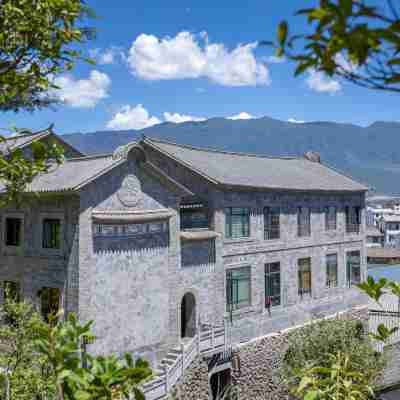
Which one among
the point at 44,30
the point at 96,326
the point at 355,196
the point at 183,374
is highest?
the point at 44,30

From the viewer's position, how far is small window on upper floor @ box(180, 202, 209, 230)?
25.2 m

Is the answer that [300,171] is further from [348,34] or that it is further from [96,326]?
[348,34]

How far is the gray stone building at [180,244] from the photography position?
757 inches

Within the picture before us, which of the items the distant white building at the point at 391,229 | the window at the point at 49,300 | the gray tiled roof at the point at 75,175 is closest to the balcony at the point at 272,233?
the gray tiled roof at the point at 75,175

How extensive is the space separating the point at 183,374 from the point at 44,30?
52.3 ft

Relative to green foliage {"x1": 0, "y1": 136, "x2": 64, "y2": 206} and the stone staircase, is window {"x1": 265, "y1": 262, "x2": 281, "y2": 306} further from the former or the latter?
green foliage {"x1": 0, "y1": 136, "x2": 64, "y2": 206}

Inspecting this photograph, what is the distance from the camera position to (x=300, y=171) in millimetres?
34344

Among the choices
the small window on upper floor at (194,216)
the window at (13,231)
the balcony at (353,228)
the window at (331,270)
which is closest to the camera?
the window at (13,231)

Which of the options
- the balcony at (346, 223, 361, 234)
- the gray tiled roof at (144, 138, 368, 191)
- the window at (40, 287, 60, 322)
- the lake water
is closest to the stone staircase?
the window at (40, 287, 60, 322)

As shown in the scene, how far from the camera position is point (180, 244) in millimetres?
23172

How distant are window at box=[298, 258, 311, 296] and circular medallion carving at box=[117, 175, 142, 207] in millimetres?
13143

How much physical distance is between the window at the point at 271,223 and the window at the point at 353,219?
26.2 ft

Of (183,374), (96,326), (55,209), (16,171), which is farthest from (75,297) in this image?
(16,171)

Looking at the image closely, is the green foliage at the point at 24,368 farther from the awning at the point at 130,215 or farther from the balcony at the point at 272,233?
the balcony at the point at 272,233
